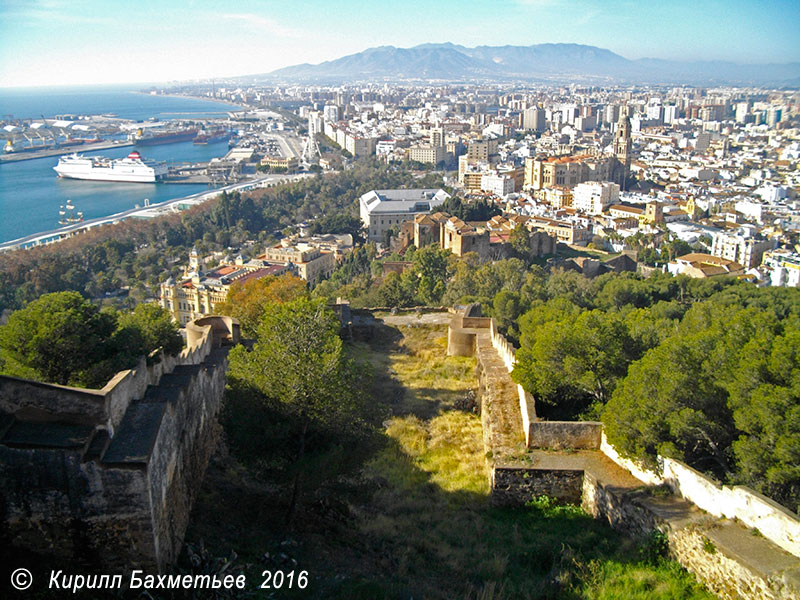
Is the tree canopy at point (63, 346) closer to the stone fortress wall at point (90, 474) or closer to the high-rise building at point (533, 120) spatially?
the stone fortress wall at point (90, 474)

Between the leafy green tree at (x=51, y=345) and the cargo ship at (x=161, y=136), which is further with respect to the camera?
the cargo ship at (x=161, y=136)

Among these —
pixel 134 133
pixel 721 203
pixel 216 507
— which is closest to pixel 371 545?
pixel 216 507

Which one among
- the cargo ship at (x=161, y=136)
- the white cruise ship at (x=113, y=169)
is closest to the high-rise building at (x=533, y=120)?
the cargo ship at (x=161, y=136)

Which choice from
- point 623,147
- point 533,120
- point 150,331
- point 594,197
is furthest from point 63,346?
point 533,120

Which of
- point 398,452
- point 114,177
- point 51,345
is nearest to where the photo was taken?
point 51,345

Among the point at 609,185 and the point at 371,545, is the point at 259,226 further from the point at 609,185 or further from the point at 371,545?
the point at 371,545

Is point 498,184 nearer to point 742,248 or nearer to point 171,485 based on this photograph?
point 742,248

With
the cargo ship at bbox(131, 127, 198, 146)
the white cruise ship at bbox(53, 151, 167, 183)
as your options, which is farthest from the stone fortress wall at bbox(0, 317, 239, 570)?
the cargo ship at bbox(131, 127, 198, 146)
